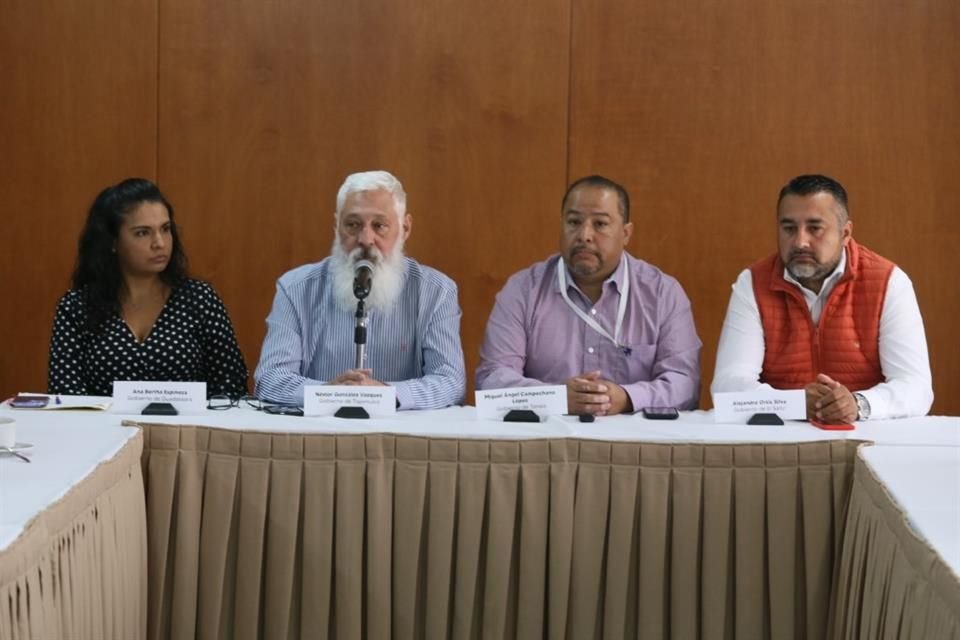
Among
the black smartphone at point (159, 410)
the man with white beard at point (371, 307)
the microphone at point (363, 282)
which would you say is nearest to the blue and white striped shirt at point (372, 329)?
the man with white beard at point (371, 307)

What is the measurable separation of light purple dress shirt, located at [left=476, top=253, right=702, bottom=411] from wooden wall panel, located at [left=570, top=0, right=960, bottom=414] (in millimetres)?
1271

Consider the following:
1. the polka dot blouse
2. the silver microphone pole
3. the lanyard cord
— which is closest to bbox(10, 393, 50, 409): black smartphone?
the polka dot blouse

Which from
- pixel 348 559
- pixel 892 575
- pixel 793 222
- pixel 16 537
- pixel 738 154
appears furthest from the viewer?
pixel 738 154

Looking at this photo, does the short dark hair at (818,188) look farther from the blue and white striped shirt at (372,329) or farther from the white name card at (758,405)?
the blue and white striped shirt at (372,329)

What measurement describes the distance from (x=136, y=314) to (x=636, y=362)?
1437mm

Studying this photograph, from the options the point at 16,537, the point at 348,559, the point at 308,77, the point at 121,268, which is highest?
the point at 308,77

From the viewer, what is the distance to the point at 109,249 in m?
3.69

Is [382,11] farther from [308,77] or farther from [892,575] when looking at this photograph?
[892,575]

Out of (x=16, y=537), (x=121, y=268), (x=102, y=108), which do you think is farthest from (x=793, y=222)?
(x=102, y=108)

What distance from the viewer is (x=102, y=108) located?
192 inches

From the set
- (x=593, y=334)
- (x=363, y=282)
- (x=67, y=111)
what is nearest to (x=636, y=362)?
(x=593, y=334)

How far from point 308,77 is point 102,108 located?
80cm

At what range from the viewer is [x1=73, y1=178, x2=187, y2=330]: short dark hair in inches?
143

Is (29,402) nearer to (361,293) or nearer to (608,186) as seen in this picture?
(361,293)
